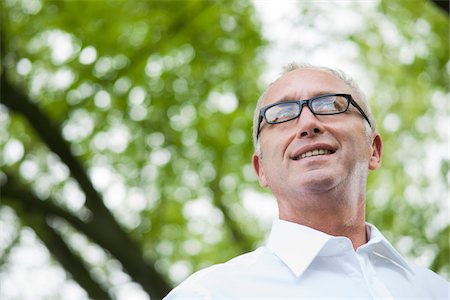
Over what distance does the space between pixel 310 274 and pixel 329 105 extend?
0.59 metres

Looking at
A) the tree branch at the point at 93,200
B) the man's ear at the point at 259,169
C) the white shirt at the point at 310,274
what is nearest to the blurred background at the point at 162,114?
the tree branch at the point at 93,200

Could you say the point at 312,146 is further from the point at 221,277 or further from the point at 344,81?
the point at 221,277

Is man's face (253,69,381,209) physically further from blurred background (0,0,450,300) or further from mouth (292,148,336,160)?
blurred background (0,0,450,300)

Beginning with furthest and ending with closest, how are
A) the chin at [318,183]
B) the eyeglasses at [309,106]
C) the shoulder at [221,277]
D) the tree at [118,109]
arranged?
the tree at [118,109]
the eyeglasses at [309,106]
the chin at [318,183]
the shoulder at [221,277]

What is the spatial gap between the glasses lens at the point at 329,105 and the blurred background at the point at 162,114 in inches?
146

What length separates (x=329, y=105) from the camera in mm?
2504

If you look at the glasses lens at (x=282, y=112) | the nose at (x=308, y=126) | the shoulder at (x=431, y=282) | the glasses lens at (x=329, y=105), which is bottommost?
the shoulder at (x=431, y=282)

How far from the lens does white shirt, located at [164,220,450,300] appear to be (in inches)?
84.7

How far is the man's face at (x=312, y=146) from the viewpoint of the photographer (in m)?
2.37

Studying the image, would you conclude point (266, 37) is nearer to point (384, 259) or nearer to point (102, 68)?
point (102, 68)

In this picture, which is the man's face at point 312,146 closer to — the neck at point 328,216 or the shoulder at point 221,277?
the neck at point 328,216

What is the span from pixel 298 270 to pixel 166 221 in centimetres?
767

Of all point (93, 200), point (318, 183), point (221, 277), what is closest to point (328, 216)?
point (318, 183)

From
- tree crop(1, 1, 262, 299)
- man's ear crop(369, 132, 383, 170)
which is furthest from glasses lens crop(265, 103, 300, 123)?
tree crop(1, 1, 262, 299)
